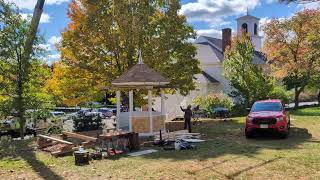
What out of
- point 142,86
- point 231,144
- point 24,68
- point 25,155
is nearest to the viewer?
point 25,155

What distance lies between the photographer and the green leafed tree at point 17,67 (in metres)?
19.9

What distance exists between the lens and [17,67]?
1994 centimetres

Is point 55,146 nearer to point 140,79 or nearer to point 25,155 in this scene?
point 25,155

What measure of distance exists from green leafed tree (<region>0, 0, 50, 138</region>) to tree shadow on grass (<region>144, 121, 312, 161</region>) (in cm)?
817

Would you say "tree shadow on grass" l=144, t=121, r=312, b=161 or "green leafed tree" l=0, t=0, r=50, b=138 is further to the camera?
"green leafed tree" l=0, t=0, r=50, b=138

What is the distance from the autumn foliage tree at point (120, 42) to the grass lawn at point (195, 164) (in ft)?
28.1

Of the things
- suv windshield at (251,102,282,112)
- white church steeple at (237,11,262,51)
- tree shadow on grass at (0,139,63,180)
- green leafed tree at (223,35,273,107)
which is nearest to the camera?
tree shadow on grass at (0,139,63,180)

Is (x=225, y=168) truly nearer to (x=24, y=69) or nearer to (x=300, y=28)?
(x=24, y=69)

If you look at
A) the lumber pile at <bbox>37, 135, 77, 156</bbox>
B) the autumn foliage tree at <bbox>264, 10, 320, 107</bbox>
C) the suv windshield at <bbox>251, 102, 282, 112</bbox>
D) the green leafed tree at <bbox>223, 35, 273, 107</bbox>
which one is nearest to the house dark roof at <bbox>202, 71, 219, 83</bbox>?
the autumn foliage tree at <bbox>264, 10, 320, 107</bbox>

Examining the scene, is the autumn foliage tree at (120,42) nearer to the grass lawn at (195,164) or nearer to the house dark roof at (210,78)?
the grass lawn at (195,164)

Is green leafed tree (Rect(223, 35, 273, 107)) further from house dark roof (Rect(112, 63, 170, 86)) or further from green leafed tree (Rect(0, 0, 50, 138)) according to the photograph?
green leafed tree (Rect(0, 0, 50, 138))

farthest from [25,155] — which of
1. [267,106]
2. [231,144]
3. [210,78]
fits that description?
[210,78]

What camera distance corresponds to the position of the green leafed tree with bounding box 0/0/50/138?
65.2 feet

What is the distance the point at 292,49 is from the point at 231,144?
2684 cm
